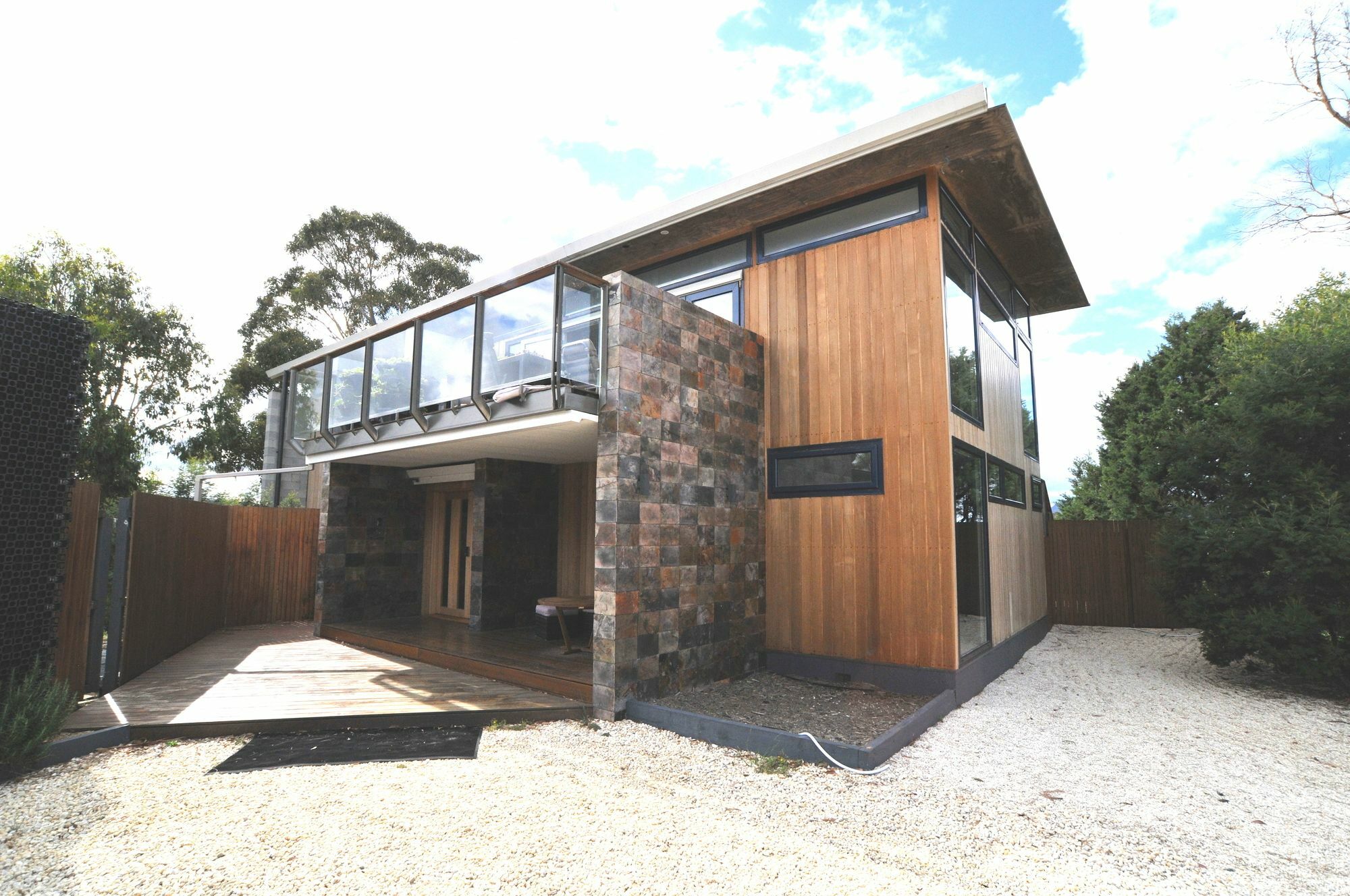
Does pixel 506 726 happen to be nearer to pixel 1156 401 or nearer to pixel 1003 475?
pixel 1003 475

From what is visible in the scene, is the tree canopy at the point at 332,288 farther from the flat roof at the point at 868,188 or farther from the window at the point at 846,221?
the window at the point at 846,221

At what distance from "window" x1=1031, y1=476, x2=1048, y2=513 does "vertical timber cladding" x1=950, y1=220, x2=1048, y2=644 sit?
0.43 feet

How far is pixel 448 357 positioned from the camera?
600 cm

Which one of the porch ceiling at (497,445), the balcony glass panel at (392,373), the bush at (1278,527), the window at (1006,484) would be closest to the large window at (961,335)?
the window at (1006,484)

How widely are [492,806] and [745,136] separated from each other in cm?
1087

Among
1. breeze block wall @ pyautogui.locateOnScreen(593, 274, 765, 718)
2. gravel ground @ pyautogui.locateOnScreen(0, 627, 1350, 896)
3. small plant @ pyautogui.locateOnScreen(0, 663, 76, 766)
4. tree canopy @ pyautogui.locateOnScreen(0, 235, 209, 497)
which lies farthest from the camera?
tree canopy @ pyautogui.locateOnScreen(0, 235, 209, 497)

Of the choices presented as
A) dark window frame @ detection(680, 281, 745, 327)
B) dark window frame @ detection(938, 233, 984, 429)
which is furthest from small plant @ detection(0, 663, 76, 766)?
dark window frame @ detection(938, 233, 984, 429)

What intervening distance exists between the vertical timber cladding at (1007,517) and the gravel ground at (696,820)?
237 cm

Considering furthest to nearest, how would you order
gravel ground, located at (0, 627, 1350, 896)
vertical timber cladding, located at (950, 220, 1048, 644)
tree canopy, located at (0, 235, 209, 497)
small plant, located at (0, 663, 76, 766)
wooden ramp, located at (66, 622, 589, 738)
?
1. tree canopy, located at (0, 235, 209, 497)
2. vertical timber cladding, located at (950, 220, 1048, 644)
3. wooden ramp, located at (66, 622, 589, 738)
4. small plant, located at (0, 663, 76, 766)
5. gravel ground, located at (0, 627, 1350, 896)

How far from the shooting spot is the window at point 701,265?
6926 millimetres

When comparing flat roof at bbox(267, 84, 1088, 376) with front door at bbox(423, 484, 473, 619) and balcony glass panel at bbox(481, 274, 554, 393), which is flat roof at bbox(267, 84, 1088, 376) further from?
front door at bbox(423, 484, 473, 619)

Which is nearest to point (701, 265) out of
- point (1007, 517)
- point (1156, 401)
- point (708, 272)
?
point (708, 272)

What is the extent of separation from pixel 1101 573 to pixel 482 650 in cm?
980

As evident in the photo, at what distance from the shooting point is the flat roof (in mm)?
5141
